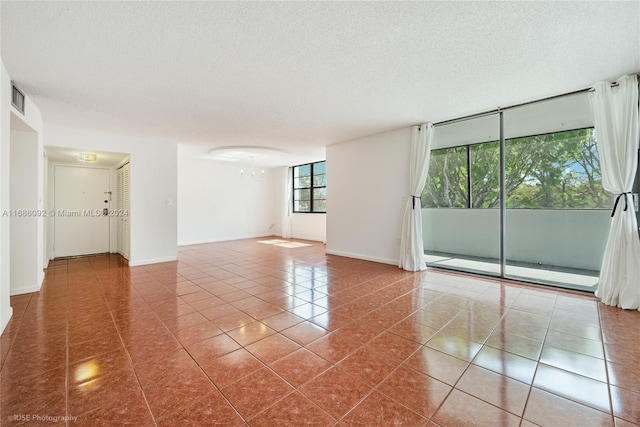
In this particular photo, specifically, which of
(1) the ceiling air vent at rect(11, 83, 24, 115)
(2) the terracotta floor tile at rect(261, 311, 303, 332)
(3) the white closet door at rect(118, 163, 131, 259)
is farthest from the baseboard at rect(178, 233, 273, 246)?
(2) the terracotta floor tile at rect(261, 311, 303, 332)

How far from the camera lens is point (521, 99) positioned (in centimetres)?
358

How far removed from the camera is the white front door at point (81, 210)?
5891mm

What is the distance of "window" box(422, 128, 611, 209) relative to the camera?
4.06 m

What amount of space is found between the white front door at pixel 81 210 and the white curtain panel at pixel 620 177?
359 inches

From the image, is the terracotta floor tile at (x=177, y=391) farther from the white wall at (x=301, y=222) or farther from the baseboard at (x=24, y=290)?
the white wall at (x=301, y=222)

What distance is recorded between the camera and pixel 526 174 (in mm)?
4703

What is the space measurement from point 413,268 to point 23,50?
215 inches

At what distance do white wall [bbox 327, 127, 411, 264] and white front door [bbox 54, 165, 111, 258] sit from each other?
5455 millimetres

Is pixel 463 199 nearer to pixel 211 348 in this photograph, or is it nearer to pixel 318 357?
pixel 318 357

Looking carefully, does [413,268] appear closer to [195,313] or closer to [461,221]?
[461,221]

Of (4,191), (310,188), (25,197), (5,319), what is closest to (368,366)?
(5,319)

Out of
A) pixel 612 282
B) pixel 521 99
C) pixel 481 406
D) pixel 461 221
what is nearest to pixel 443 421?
pixel 481 406

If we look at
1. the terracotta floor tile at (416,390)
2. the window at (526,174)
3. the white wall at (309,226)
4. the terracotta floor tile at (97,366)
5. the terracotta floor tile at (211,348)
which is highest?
the window at (526,174)

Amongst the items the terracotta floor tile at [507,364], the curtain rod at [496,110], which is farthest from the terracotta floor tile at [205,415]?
the curtain rod at [496,110]
